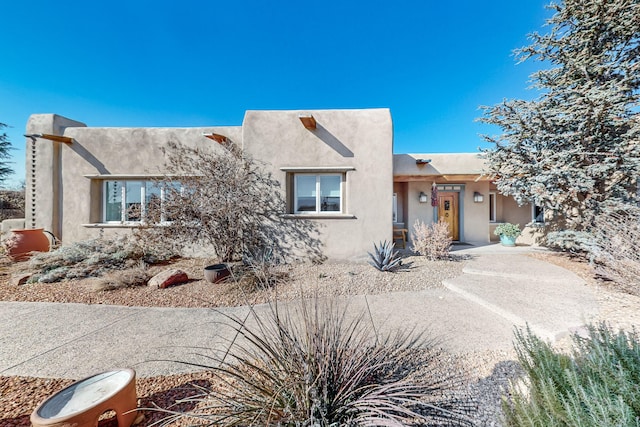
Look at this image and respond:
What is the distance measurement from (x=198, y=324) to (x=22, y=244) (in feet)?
27.6

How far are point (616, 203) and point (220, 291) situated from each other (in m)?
11.1

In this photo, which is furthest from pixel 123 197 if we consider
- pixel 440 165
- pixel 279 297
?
pixel 440 165

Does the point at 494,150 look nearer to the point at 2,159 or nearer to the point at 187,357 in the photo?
the point at 187,357

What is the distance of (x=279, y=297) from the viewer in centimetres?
515

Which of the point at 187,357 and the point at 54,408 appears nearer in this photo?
the point at 54,408

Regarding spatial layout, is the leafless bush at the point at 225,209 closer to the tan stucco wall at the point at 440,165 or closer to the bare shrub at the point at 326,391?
the bare shrub at the point at 326,391

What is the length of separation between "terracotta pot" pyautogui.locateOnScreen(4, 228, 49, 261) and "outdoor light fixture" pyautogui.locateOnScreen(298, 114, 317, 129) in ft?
31.7

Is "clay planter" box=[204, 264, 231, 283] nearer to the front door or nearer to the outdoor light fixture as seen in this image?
the outdoor light fixture

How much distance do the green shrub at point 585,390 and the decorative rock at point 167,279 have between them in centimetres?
653

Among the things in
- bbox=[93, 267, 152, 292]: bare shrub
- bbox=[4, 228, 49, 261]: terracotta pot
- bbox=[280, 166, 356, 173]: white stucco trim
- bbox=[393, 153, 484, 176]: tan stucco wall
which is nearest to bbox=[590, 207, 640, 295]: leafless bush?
bbox=[393, 153, 484, 176]: tan stucco wall

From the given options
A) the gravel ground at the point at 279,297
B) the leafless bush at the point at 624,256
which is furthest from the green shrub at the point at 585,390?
the leafless bush at the point at 624,256

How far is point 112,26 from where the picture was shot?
888cm

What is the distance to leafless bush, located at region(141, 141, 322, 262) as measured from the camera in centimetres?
686

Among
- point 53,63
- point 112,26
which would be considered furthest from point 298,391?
point 53,63
